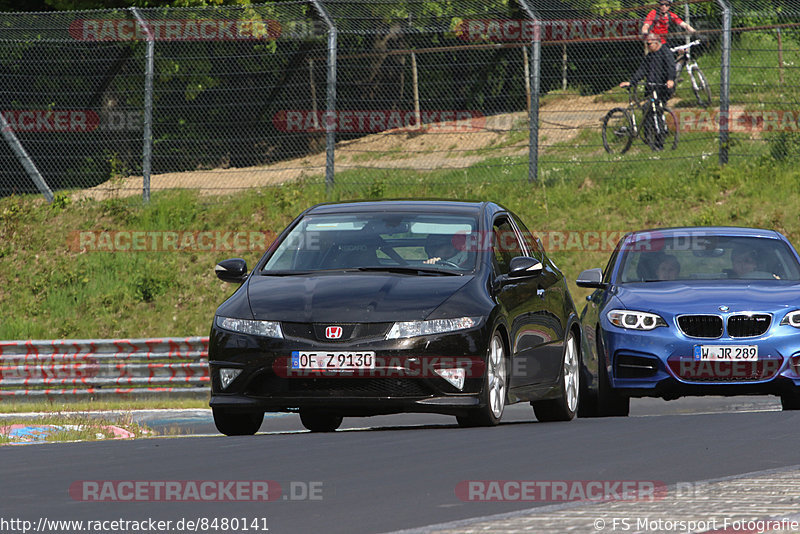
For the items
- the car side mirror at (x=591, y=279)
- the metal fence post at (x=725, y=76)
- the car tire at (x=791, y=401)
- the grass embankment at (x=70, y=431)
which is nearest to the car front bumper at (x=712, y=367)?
the car tire at (x=791, y=401)

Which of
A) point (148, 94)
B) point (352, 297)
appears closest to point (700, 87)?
point (148, 94)

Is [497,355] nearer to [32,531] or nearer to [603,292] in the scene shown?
[603,292]

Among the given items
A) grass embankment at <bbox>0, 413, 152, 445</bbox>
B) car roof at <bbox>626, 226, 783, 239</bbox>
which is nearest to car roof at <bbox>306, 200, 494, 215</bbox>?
grass embankment at <bbox>0, 413, 152, 445</bbox>

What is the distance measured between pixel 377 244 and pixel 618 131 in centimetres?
1323

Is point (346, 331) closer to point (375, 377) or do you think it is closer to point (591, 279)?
point (375, 377)

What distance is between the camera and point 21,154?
917 inches

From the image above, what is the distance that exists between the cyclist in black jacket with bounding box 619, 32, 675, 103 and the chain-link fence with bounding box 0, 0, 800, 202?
0.19m

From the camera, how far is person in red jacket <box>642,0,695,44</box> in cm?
2234

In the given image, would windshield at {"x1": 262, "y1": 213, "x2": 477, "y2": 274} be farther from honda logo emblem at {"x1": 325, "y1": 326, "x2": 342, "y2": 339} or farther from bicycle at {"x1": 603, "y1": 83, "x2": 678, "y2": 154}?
bicycle at {"x1": 603, "y1": 83, "x2": 678, "y2": 154}

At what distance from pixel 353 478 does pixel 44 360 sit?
11296 mm

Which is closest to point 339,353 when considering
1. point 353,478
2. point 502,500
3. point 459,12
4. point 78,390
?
point 353,478

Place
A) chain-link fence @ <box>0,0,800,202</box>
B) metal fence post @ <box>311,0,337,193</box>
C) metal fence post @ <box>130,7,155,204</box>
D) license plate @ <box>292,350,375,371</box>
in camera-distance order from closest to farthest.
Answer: license plate @ <box>292,350,375,371</box>
metal fence post @ <box>311,0,337,193</box>
chain-link fence @ <box>0,0,800,202</box>
metal fence post @ <box>130,7,155,204</box>

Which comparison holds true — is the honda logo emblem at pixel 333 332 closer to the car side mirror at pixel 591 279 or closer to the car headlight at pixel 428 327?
the car headlight at pixel 428 327

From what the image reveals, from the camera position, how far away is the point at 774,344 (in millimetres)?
11086
